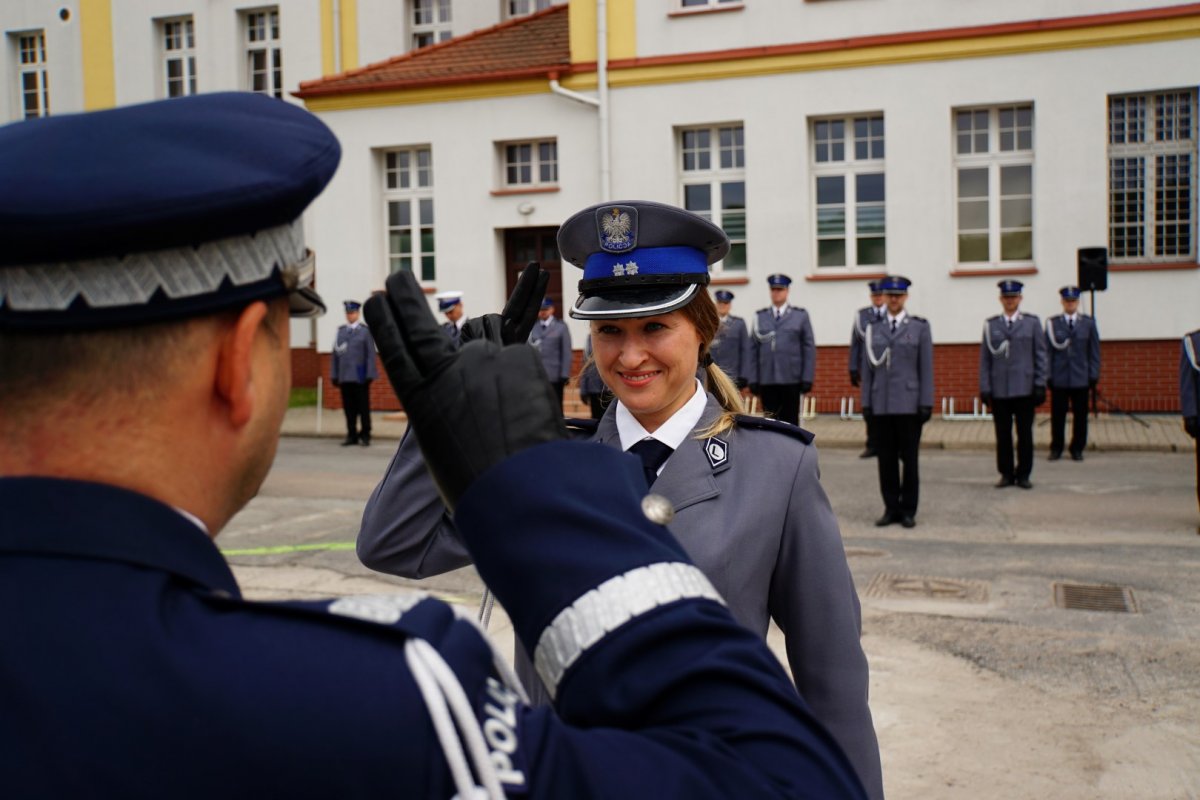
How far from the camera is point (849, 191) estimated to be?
18.6 metres

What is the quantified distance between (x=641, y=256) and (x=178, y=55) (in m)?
26.0


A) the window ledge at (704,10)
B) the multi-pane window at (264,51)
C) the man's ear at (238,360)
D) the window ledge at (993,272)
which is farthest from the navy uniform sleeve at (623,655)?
the multi-pane window at (264,51)

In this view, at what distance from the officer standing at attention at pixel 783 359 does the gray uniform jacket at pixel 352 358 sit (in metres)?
6.00

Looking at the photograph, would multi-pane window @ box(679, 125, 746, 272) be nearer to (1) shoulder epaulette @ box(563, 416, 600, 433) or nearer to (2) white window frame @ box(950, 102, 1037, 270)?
(2) white window frame @ box(950, 102, 1037, 270)

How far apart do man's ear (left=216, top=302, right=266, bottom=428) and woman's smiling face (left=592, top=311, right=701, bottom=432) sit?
169 centimetres

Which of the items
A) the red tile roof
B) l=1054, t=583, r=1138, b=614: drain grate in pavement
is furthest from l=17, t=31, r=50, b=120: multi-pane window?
l=1054, t=583, r=1138, b=614: drain grate in pavement

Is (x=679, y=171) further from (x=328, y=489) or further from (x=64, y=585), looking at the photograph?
(x=64, y=585)

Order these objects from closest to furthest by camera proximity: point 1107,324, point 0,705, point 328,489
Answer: point 0,705 < point 328,489 < point 1107,324

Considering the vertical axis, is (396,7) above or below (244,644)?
above

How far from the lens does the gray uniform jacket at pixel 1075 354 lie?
14.7 m

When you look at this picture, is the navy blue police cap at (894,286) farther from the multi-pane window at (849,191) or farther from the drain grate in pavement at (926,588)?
the multi-pane window at (849,191)

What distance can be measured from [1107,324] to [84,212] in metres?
18.1

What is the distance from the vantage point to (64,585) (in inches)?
37.8

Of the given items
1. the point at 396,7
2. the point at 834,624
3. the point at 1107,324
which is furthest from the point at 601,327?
the point at 396,7
